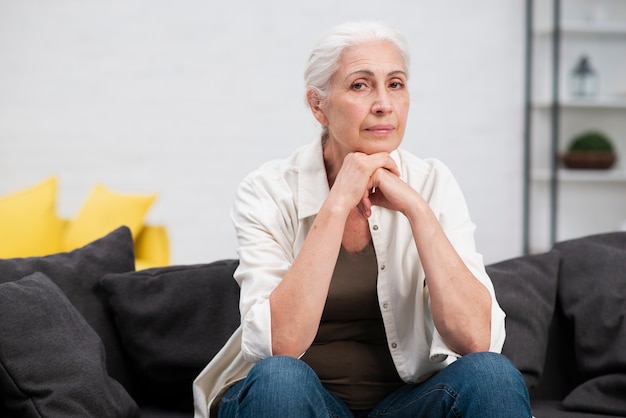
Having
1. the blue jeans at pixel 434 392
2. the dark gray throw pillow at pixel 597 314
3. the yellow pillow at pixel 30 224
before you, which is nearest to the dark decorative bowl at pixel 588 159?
the dark gray throw pillow at pixel 597 314

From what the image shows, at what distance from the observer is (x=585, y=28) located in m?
5.18

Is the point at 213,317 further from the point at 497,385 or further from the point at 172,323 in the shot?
the point at 497,385

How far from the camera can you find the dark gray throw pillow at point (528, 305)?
2150 millimetres

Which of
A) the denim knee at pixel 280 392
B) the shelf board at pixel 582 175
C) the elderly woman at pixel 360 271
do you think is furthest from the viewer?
the shelf board at pixel 582 175

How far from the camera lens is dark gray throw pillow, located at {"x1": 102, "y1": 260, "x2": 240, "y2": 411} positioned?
211cm

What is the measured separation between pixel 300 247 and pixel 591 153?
143 inches

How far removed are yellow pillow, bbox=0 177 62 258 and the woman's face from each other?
1.61 meters

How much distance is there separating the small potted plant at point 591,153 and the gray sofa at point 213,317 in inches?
116

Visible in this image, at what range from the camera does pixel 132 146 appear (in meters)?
4.71

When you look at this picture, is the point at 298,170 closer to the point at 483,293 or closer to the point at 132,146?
the point at 483,293

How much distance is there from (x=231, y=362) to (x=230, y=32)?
3.17m

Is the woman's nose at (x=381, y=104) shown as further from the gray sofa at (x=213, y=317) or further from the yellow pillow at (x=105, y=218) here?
the yellow pillow at (x=105, y=218)

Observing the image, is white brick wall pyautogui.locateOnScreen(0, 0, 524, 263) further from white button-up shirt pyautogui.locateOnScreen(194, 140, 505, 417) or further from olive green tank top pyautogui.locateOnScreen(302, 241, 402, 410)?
olive green tank top pyautogui.locateOnScreen(302, 241, 402, 410)

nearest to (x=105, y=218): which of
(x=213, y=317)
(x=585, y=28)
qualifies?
(x=213, y=317)
